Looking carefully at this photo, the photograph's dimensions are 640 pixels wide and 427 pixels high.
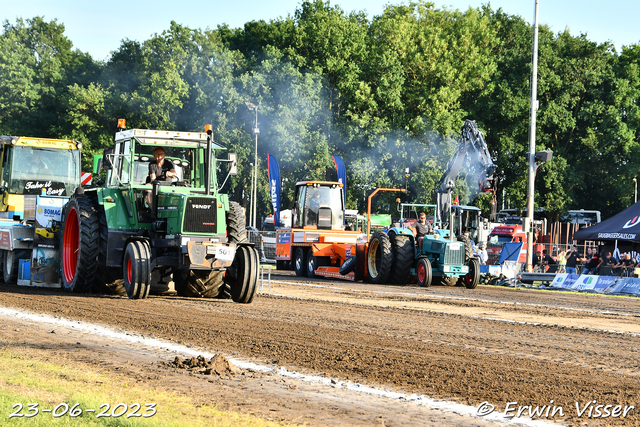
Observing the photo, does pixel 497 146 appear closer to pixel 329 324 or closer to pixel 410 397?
pixel 329 324

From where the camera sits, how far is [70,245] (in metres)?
14.1

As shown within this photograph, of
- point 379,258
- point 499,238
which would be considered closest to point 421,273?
point 379,258

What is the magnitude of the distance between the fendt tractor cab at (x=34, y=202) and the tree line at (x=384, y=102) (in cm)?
2881

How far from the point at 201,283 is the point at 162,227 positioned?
1329 millimetres

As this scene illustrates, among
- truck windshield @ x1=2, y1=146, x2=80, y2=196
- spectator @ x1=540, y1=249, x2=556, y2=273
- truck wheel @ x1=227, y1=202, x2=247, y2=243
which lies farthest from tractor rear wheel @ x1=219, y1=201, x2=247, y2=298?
spectator @ x1=540, y1=249, x2=556, y2=273

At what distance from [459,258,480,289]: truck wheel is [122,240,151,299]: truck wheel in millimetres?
11047

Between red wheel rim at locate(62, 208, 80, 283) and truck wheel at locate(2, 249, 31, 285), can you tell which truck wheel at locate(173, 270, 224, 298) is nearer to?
red wheel rim at locate(62, 208, 80, 283)

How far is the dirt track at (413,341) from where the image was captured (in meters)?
6.03

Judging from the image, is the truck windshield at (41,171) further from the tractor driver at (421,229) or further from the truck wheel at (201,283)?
the tractor driver at (421,229)

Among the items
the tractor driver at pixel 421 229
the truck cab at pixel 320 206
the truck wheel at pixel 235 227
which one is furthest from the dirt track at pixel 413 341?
the truck cab at pixel 320 206

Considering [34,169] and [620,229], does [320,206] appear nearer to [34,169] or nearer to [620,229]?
[34,169]

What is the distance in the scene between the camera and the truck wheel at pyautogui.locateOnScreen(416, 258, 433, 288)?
20609mm

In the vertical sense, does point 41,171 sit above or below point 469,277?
above

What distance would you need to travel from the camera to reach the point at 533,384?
251 inches
